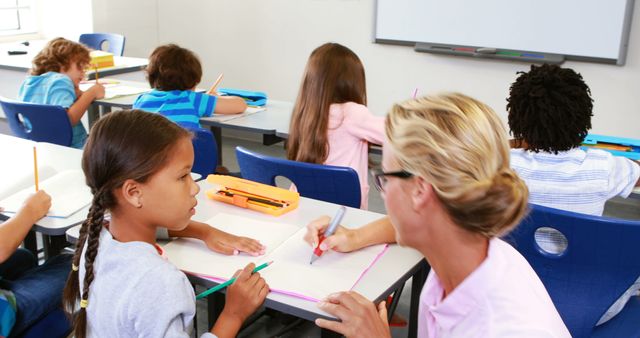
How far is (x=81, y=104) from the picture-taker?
3.38 metres

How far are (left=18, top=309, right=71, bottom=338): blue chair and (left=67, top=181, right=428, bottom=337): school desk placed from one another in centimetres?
24

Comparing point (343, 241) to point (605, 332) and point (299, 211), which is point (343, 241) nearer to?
point (299, 211)

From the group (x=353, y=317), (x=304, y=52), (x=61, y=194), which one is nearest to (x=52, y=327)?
(x=61, y=194)

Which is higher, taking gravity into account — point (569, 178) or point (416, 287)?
point (569, 178)

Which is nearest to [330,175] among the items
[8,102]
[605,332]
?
[605,332]

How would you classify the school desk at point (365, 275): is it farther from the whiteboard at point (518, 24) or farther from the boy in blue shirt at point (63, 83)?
the whiteboard at point (518, 24)

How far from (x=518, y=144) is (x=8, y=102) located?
87.6 inches

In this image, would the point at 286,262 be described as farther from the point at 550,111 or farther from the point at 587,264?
the point at 550,111

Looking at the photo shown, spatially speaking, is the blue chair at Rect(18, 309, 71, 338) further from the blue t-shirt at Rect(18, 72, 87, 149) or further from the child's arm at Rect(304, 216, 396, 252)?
the blue t-shirt at Rect(18, 72, 87, 149)

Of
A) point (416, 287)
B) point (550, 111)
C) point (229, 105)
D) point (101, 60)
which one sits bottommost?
point (416, 287)

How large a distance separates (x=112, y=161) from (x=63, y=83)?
7.35 feet

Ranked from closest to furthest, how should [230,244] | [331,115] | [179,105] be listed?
1. [230,244]
2. [331,115]
3. [179,105]

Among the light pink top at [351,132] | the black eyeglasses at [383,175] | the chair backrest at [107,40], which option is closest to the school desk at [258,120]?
the light pink top at [351,132]

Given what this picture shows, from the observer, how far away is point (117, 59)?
480 centimetres
